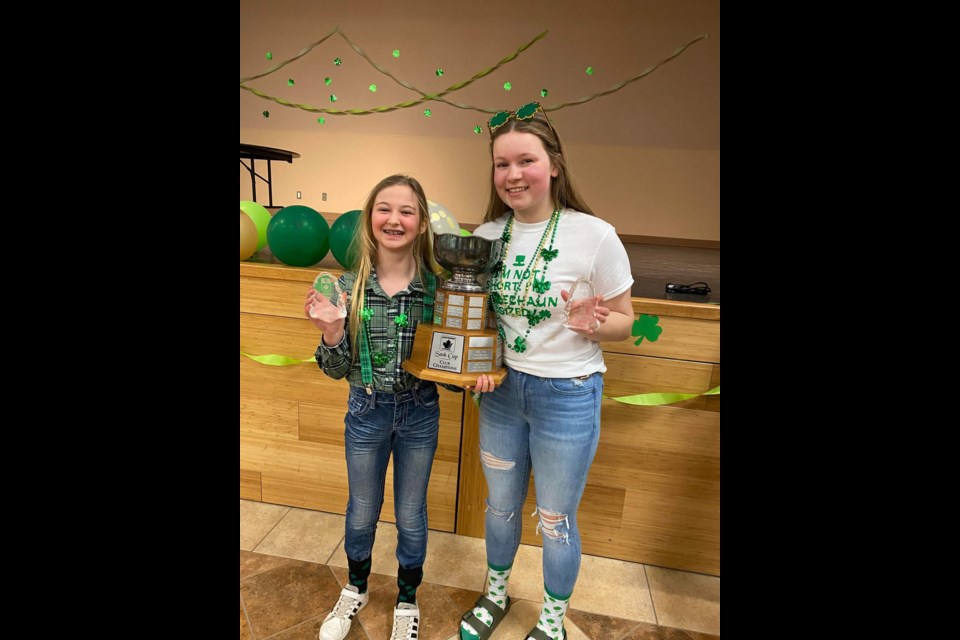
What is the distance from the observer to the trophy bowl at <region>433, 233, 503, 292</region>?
137 cm

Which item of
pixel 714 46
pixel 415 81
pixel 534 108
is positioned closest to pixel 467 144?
pixel 415 81

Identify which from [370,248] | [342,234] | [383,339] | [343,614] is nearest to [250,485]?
[343,614]

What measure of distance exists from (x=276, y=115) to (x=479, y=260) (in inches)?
217

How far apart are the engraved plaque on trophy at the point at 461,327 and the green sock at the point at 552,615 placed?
30.6 inches

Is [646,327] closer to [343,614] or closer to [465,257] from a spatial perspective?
[465,257]

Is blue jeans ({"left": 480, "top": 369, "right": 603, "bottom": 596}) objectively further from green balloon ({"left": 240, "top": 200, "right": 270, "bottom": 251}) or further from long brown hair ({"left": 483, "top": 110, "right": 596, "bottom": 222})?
green balloon ({"left": 240, "top": 200, "right": 270, "bottom": 251})

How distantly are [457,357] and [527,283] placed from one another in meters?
0.29

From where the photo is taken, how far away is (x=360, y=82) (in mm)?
5207

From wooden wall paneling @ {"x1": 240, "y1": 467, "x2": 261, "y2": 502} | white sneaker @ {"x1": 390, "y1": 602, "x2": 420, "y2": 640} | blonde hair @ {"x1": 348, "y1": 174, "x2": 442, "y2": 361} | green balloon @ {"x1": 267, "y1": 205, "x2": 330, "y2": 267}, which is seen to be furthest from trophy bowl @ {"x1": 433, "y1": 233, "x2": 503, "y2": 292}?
wooden wall paneling @ {"x1": 240, "y1": 467, "x2": 261, "y2": 502}

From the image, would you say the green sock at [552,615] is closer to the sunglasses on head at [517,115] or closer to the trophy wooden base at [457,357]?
the trophy wooden base at [457,357]

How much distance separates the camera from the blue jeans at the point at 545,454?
1396mm

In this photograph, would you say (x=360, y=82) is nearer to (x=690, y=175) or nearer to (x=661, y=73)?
(x=661, y=73)

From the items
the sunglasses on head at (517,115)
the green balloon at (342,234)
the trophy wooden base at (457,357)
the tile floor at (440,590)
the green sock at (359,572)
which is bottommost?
the tile floor at (440,590)

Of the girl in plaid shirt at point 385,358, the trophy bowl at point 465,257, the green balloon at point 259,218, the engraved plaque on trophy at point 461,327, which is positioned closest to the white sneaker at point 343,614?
the girl in plaid shirt at point 385,358
